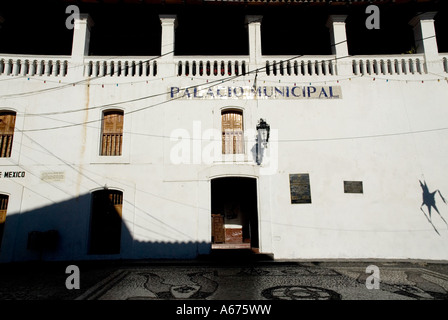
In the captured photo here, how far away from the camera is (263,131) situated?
9766 millimetres

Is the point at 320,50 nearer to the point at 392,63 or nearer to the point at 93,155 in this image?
the point at 392,63

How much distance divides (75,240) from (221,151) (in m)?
6.02

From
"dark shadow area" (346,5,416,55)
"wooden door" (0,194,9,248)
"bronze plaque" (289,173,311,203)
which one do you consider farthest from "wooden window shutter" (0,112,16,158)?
"dark shadow area" (346,5,416,55)

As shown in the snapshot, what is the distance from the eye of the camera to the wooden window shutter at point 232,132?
1015 cm

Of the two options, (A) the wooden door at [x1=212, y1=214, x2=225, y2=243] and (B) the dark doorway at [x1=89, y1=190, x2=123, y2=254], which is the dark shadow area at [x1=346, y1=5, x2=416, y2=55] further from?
(B) the dark doorway at [x1=89, y1=190, x2=123, y2=254]

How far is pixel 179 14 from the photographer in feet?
36.7

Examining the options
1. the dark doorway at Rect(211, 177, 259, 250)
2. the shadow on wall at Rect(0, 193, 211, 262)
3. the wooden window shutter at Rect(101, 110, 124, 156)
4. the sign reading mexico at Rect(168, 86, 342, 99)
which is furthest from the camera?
the dark doorway at Rect(211, 177, 259, 250)

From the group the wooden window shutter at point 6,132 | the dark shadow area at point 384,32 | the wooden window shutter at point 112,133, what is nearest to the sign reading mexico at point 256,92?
the wooden window shutter at point 112,133

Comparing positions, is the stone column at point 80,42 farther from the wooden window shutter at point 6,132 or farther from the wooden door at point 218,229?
the wooden door at point 218,229

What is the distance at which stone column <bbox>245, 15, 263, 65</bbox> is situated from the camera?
10.6m

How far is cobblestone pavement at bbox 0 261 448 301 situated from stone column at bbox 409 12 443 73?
7.51m

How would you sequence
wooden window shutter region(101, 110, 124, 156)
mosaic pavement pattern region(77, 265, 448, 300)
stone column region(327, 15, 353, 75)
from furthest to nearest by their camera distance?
stone column region(327, 15, 353, 75), wooden window shutter region(101, 110, 124, 156), mosaic pavement pattern region(77, 265, 448, 300)
